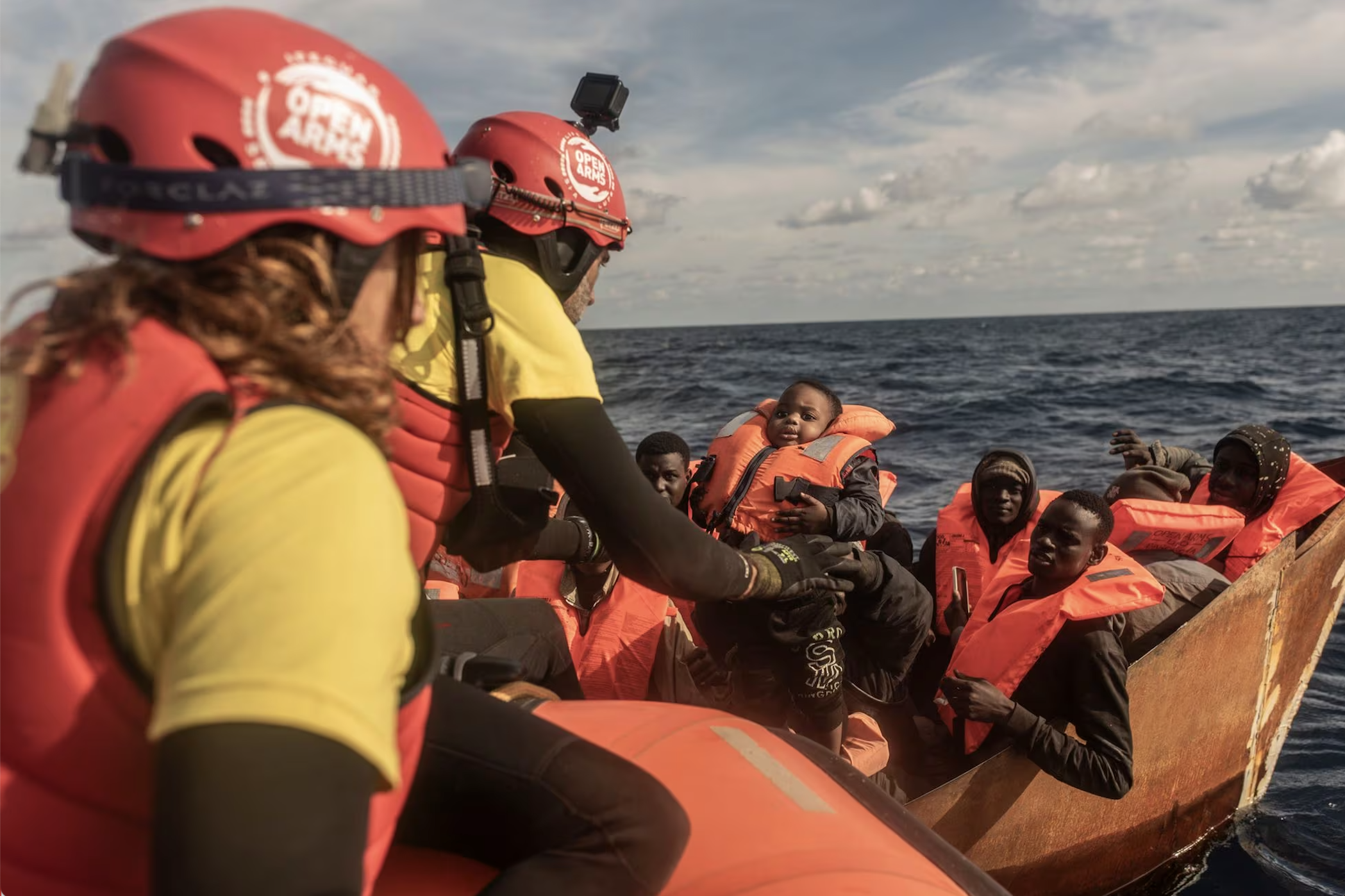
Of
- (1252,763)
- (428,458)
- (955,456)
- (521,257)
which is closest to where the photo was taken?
(428,458)

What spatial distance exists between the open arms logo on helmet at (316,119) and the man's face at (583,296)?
1329mm

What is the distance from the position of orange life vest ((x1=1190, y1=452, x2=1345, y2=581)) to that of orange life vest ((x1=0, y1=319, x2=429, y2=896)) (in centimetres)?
584

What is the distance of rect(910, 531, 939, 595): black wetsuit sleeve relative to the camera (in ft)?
17.6

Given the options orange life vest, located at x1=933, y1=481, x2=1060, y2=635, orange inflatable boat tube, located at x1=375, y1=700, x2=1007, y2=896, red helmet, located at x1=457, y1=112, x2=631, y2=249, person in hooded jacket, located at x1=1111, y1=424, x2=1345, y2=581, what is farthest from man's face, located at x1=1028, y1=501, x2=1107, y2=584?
red helmet, located at x1=457, y1=112, x2=631, y2=249

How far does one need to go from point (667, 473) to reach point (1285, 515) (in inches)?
143

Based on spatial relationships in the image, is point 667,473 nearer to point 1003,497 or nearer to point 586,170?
point 1003,497

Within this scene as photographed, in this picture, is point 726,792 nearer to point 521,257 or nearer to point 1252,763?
point 521,257

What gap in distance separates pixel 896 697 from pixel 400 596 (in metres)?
3.73

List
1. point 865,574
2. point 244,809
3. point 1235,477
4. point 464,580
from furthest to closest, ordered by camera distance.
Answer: point 1235,477
point 464,580
point 865,574
point 244,809

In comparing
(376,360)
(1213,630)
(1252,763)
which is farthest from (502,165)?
(1252,763)

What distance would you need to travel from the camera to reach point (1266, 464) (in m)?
5.63

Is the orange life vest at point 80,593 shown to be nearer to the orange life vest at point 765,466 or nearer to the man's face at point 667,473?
the orange life vest at point 765,466

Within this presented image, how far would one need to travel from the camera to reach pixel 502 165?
2.62 meters

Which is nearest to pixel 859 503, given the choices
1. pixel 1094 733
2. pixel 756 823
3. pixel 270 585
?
pixel 1094 733
